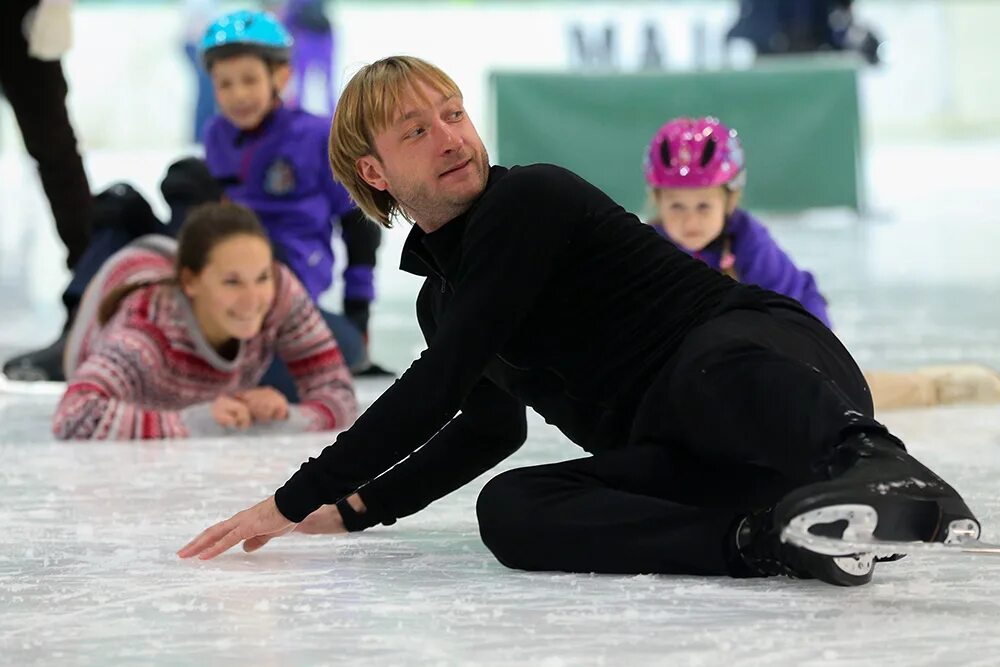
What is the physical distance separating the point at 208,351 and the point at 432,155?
1785mm

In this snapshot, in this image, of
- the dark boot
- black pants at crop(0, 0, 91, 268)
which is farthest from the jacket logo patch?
the dark boot

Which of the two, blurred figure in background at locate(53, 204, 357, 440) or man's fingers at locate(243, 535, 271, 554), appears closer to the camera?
man's fingers at locate(243, 535, 271, 554)

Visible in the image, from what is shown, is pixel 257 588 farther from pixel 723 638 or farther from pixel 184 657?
pixel 723 638

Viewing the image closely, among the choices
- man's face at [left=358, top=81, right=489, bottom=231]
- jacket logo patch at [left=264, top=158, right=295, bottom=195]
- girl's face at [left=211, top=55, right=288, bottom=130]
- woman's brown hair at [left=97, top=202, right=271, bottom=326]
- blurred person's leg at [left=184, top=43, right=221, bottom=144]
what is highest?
man's face at [left=358, top=81, right=489, bottom=231]

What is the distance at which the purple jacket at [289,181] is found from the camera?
5.37 meters

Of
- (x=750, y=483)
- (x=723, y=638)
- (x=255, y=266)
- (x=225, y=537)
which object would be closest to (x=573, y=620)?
(x=723, y=638)

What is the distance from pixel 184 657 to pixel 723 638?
63 cm

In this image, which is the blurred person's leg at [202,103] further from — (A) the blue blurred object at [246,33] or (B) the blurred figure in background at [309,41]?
(A) the blue blurred object at [246,33]

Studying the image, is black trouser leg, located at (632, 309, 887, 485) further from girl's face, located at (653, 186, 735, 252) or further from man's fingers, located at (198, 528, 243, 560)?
girl's face, located at (653, 186, 735, 252)

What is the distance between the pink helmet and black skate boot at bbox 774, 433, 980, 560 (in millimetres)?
2474

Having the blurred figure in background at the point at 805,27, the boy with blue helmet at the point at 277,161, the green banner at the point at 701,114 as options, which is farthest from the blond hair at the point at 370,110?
the blurred figure in background at the point at 805,27

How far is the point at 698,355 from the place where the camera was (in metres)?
2.32

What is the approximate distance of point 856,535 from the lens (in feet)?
6.54

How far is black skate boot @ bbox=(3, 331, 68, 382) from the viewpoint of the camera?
16.5ft
